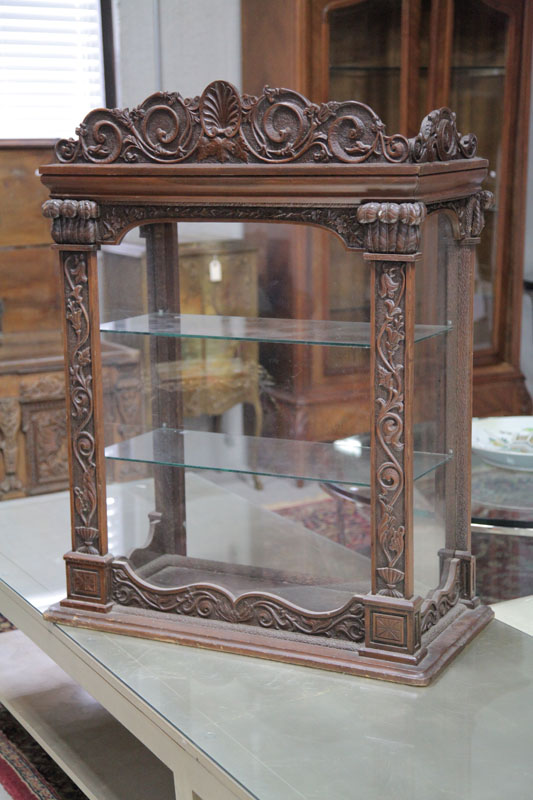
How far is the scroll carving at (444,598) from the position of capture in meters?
1.85

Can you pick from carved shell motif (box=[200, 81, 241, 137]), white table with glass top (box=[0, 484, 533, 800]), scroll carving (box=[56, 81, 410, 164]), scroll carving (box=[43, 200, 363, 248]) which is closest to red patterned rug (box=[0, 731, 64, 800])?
white table with glass top (box=[0, 484, 533, 800])

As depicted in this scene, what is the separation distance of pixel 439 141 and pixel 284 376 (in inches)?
28.7

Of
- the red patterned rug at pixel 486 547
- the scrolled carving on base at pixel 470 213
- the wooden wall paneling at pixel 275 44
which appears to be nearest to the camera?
the scrolled carving on base at pixel 470 213

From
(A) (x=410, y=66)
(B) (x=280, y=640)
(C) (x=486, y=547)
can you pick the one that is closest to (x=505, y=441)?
(C) (x=486, y=547)

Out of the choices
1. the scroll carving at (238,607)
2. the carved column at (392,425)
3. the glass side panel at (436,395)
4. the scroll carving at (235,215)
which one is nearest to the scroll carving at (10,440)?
the scroll carving at (238,607)

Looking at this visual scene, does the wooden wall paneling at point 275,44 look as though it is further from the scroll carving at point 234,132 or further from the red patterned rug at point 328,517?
the scroll carving at point 234,132

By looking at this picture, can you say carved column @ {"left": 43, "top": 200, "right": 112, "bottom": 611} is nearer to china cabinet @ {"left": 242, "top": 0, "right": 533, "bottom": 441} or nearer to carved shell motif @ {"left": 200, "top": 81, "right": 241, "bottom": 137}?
carved shell motif @ {"left": 200, "top": 81, "right": 241, "bottom": 137}

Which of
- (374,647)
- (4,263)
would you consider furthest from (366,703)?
(4,263)

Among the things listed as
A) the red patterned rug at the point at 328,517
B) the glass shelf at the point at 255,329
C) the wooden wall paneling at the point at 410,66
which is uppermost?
the wooden wall paneling at the point at 410,66

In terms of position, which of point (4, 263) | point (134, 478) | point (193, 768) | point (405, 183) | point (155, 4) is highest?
point (155, 4)

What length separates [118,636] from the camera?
199 cm

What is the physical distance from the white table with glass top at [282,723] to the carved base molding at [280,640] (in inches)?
0.8

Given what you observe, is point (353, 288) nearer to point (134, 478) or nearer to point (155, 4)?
point (134, 478)

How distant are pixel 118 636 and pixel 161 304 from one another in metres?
0.75
